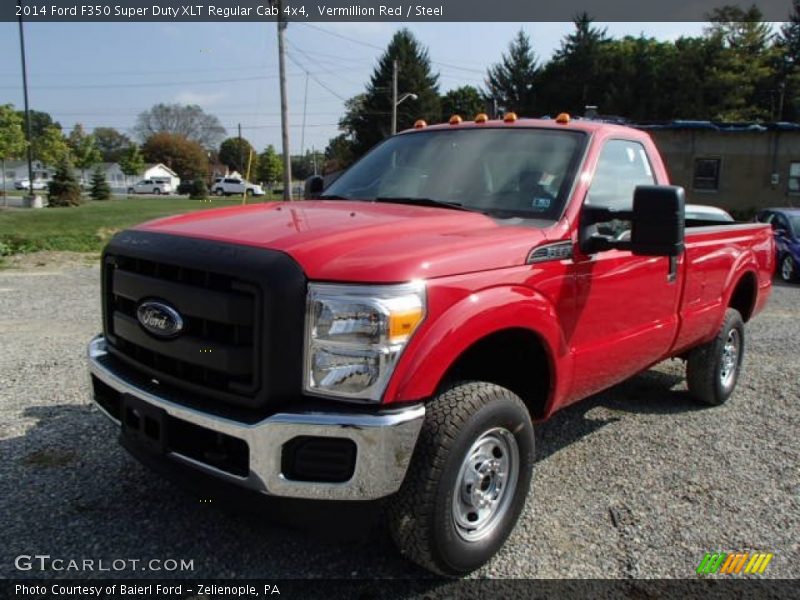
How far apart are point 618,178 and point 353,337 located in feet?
7.44

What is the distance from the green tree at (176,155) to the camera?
10419 cm

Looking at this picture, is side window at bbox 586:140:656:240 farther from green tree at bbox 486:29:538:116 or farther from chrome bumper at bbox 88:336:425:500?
green tree at bbox 486:29:538:116

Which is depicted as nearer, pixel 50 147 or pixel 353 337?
pixel 353 337

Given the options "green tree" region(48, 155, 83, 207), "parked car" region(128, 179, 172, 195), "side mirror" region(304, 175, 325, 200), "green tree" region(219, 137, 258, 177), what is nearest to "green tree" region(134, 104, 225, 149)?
"green tree" region(219, 137, 258, 177)

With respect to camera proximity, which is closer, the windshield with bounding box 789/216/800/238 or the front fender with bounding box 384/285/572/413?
the front fender with bounding box 384/285/572/413

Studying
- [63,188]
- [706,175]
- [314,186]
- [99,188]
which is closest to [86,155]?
[99,188]

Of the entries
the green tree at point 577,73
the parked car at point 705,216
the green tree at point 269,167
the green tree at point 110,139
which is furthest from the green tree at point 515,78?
the green tree at point 110,139

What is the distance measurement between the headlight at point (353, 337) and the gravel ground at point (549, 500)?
1.80 feet

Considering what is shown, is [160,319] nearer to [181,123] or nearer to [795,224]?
[795,224]

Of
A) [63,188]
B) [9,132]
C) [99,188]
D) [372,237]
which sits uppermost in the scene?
[9,132]

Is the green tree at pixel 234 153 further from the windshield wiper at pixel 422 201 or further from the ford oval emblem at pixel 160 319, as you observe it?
the ford oval emblem at pixel 160 319

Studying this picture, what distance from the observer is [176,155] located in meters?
105

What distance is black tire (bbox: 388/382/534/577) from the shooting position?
2521 mm

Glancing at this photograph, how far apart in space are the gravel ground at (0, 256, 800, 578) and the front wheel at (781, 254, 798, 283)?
911 centimetres
